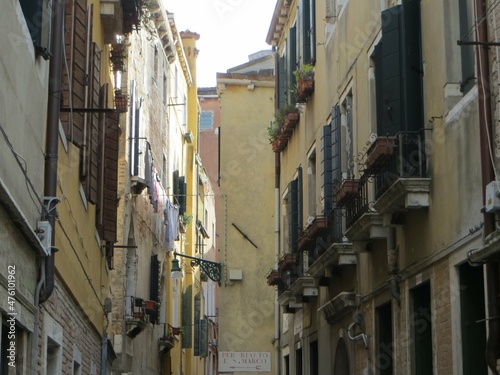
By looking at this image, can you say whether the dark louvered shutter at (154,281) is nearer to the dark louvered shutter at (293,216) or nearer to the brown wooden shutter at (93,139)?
the dark louvered shutter at (293,216)

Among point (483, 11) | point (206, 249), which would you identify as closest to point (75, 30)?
point (483, 11)

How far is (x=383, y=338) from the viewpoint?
1326cm

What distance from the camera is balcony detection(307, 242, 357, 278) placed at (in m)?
14.5

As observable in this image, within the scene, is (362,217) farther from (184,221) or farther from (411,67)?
(184,221)

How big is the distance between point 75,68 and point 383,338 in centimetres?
485

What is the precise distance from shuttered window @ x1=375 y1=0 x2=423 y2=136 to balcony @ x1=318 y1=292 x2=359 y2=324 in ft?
10.7

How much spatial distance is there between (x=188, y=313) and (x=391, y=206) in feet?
81.1

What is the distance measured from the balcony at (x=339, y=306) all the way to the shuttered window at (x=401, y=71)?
327 centimetres

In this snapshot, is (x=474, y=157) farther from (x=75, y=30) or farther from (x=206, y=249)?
(x=206, y=249)

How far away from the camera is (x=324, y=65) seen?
57.3 ft

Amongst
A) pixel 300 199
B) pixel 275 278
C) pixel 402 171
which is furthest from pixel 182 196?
pixel 402 171

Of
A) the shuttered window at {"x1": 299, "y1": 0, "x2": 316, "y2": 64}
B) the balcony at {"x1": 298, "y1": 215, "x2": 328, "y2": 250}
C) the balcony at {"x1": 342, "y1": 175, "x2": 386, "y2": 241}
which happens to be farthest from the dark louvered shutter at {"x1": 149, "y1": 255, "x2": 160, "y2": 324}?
the balcony at {"x1": 342, "y1": 175, "x2": 386, "y2": 241}

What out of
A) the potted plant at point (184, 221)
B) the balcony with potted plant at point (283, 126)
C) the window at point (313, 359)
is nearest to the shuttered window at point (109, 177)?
the window at point (313, 359)

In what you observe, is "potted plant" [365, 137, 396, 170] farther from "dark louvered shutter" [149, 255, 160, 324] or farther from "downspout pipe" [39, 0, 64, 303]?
"dark louvered shutter" [149, 255, 160, 324]
